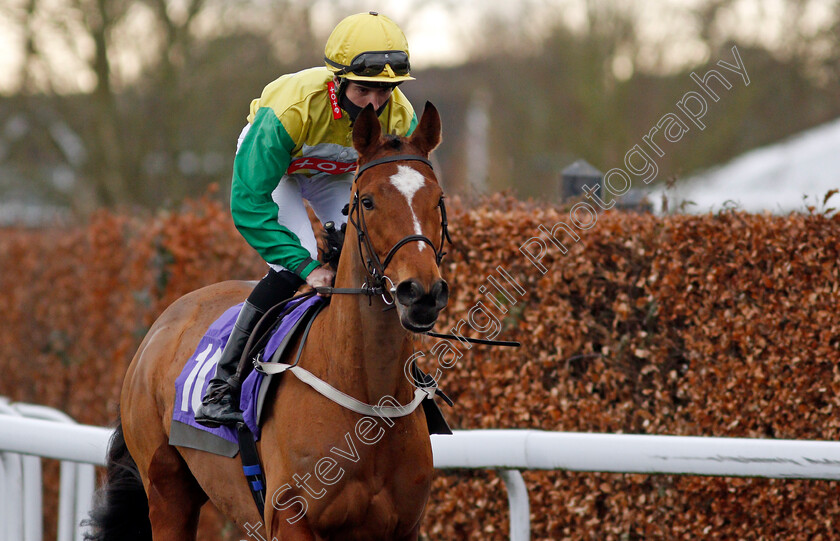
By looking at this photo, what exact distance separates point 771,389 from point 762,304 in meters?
0.39

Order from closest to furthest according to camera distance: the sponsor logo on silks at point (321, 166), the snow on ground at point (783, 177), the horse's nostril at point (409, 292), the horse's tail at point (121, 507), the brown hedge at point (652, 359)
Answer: the horse's nostril at point (409, 292), the sponsor logo on silks at point (321, 166), the brown hedge at point (652, 359), the horse's tail at point (121, 507), the snow on ground at point (783, 177)

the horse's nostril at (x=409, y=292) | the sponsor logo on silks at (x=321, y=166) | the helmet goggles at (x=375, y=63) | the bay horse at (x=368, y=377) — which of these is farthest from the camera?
the sponsor logo on silks at (x=321, y=166)

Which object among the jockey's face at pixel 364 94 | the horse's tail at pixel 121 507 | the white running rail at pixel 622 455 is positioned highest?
the jockey's face at pixel 364 94

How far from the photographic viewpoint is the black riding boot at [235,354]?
3498mm

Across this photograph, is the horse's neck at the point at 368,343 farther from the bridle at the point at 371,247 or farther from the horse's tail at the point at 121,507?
the horse's tail at the point at 121,507

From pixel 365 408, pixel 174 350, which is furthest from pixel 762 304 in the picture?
pixel 174 350

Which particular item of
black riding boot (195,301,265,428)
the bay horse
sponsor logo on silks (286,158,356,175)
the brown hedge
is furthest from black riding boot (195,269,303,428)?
the brown hedge

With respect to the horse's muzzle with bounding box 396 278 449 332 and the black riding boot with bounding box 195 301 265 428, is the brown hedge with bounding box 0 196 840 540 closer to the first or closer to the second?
the black riding boot with bounding box 195 301 265 428

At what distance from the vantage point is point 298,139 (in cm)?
348

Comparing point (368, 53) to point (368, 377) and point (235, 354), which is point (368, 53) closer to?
point (368, 377)

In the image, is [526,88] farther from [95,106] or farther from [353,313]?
[353,313]

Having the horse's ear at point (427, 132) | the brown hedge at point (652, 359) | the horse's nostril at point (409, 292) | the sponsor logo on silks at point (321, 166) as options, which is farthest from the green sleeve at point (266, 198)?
the brown hedge at point (652, 359)

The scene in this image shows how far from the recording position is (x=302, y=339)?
3.43 metres

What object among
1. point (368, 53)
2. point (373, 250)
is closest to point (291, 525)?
point (373, 250)
